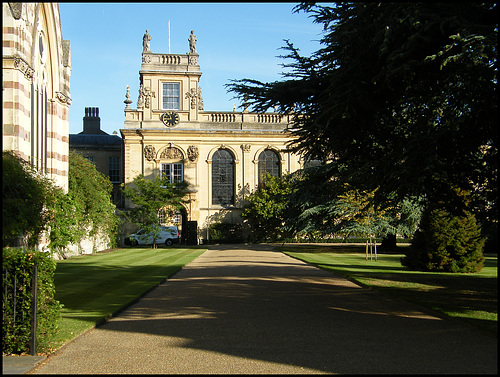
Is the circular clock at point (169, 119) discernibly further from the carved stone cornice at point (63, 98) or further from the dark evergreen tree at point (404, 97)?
the dark evergreen tree at point (404, 97)

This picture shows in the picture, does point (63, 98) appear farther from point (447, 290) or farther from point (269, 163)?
point (269, 163)

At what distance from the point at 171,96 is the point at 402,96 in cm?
4026

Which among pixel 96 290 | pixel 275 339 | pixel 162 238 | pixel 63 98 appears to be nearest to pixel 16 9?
pixel 63 98

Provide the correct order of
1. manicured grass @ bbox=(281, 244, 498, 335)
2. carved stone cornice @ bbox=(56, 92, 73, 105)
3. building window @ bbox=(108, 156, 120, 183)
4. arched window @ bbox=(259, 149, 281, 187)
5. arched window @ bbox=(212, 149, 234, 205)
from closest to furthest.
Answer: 1. manicured grass @ bbox=(281, 244, 498, 335)
2. carved stone cornice @ bbox=(56, 92, 73, 105)
3. arched window @ bbox=(212, 149, 234, 205)
4. arched window @ bbox=(259, 149, 281, 187)
5. building window @ bbox=(108, 156, 120, 183)

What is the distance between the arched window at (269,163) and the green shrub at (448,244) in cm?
3277

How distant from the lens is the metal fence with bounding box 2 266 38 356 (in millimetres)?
6652

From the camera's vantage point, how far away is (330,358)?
627 centimetres

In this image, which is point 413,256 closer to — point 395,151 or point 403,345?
point 395,151

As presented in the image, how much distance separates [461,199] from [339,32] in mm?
4093

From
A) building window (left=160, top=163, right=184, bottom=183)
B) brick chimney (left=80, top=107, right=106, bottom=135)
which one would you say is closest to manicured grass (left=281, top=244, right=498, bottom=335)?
building window (left=160, top=163, right=184, bottom=183)

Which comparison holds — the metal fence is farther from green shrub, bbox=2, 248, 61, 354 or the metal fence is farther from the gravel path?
the gravel path

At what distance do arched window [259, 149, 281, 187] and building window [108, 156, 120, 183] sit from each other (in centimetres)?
1466

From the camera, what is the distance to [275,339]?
24.0ft

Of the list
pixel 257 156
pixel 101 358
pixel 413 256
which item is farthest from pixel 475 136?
pixel 257 156
